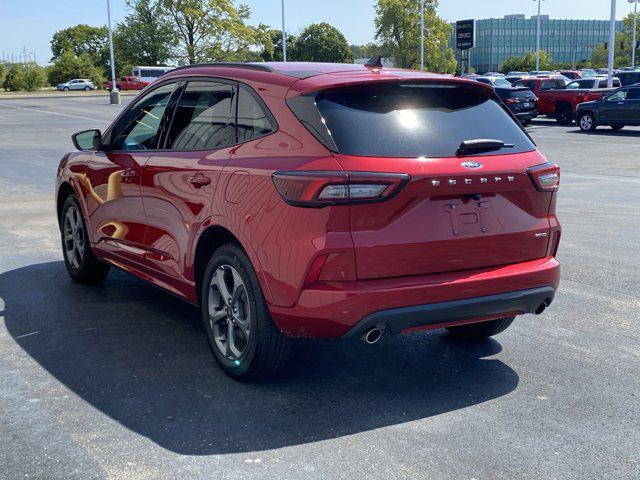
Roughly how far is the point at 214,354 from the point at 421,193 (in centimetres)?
163

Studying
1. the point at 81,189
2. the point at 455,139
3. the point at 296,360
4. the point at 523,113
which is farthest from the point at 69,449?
the point at 523,113

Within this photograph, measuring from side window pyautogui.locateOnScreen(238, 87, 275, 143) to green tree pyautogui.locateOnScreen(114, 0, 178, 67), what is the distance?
8023 cm

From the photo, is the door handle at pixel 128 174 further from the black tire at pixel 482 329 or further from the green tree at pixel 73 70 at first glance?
the green tree at pixel 73 70

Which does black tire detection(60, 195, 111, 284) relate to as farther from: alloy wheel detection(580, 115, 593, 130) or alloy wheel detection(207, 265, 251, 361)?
alloy wheel detection(580, 115, 593, 130)

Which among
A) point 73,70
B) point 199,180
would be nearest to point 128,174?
point 199,180

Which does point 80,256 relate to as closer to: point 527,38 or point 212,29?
point 212,29

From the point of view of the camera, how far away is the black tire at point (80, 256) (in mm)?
6855

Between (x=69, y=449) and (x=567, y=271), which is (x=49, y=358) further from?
(x=567, y=271)

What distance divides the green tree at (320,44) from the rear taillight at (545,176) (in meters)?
123

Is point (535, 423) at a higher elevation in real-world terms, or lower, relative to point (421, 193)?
lower

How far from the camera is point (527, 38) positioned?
536 feet

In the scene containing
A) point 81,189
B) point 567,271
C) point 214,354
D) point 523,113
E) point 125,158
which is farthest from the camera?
point 523,113

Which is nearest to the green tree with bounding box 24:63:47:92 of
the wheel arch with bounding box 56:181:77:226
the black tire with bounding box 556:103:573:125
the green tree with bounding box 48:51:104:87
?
the green tree with bounding box 48:51:104:87

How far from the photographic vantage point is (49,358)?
16.9ft
